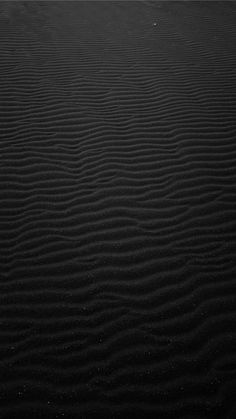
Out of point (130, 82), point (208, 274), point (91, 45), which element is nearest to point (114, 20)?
point (91, 45)

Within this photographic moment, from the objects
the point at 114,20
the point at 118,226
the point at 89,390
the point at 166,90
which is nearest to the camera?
the point at 89,390

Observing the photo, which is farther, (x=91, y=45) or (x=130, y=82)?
(x=91, y=45)

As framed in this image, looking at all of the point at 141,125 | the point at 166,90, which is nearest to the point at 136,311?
the point at 141,125

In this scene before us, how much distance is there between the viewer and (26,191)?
13.7 feet

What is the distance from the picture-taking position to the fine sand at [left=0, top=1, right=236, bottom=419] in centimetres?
253

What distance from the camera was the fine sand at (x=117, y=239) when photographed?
2.53 metres

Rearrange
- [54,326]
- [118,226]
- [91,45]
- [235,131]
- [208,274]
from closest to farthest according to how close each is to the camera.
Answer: [54,326] < [208,274] < [118,226] < [235,131] < [91,45]

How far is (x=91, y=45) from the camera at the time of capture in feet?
27.9

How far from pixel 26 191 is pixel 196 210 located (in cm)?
217

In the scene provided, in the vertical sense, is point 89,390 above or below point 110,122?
below

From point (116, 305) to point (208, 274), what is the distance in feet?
3.26

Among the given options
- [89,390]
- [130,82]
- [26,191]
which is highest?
[130,82]

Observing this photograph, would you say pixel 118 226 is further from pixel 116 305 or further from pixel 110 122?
pixel 110 122

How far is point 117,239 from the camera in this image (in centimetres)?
364
